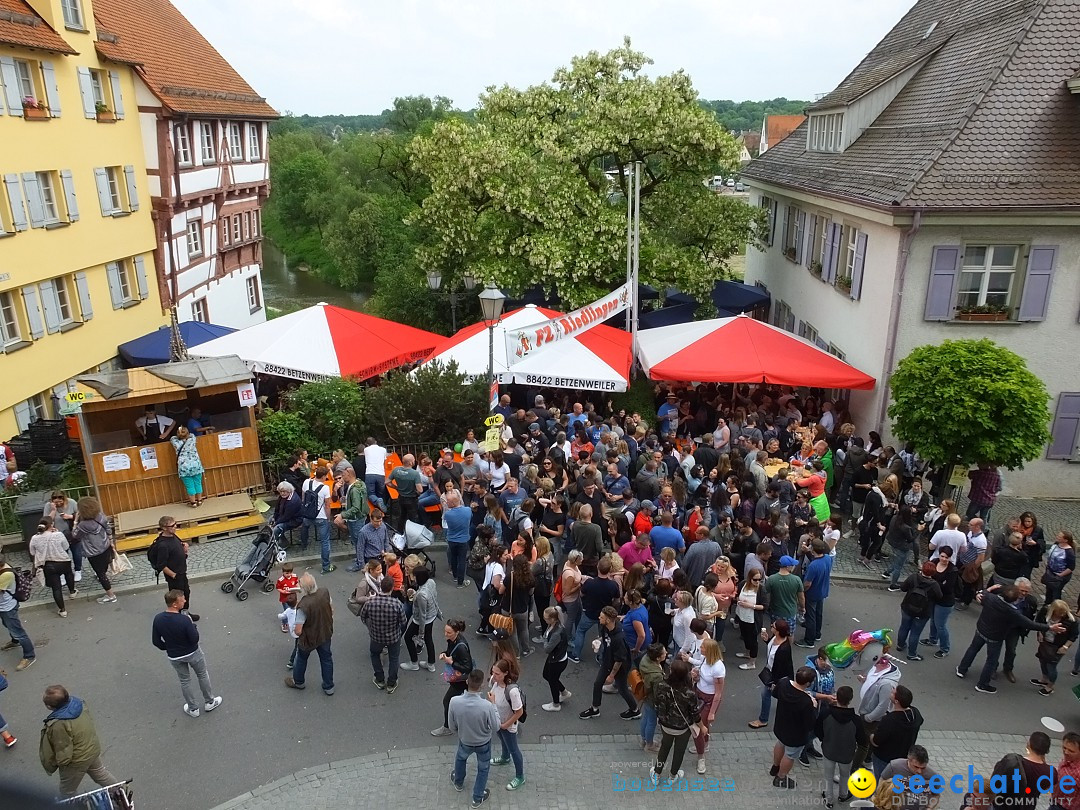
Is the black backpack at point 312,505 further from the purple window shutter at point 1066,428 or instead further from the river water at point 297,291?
the river water at point 297,291

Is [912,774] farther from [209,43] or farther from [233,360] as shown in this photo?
[209,43]

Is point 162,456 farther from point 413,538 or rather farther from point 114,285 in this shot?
point 114,285

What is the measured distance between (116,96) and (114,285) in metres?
4.82

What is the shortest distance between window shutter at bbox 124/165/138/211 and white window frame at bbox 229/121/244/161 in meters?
5.84

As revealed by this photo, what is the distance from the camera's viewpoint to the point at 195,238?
79.6 ft

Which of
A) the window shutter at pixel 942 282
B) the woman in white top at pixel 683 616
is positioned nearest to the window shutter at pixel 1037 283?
the window shutter at pixel 942 282

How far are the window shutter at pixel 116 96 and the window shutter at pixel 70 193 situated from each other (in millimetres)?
2880

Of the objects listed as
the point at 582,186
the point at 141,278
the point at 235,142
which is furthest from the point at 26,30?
the point at 582,186

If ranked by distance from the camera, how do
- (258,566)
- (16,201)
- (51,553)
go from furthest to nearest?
(16,201)
(258,566)
(51,553)

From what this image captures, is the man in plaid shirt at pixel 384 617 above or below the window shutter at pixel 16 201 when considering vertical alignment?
below

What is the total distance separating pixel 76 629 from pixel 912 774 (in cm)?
929

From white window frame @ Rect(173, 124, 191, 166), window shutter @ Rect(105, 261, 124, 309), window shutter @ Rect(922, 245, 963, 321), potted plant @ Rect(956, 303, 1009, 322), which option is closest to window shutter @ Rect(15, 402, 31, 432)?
window shutter @ Rect(105, 261, 124, 309)

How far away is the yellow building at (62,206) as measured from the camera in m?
16.0

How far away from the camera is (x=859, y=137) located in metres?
18.0
